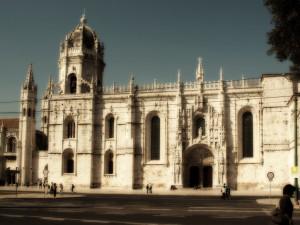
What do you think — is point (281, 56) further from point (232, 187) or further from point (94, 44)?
point (94, 44)

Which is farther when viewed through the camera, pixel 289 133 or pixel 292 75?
pixel 289 133

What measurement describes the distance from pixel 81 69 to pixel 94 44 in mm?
4442

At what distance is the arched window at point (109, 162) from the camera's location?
2320 inches

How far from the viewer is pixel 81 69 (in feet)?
206

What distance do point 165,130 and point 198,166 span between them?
18.9 feet

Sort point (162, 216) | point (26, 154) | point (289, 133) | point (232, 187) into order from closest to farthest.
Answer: point (162, 216) < point (289, 133) < point (232, 187) < point (26, 154)

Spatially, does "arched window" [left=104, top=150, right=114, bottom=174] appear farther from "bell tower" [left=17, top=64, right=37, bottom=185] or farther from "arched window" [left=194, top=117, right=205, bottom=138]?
"bell tower" [left=17, top=64, right=37, bottom=185]

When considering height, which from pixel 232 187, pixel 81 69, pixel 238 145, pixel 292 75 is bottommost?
pixel 232 187

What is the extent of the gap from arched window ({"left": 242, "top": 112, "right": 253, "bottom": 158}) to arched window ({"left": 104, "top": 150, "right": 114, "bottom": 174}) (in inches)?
641

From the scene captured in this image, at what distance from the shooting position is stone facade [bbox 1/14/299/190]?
168 ft

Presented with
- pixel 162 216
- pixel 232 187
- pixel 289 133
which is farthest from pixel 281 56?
pixel 232 187

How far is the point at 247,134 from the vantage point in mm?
54094

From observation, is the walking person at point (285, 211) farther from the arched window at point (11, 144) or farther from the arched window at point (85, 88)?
the arched window at point (11, 144)

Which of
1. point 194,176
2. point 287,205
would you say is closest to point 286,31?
point 287,205
